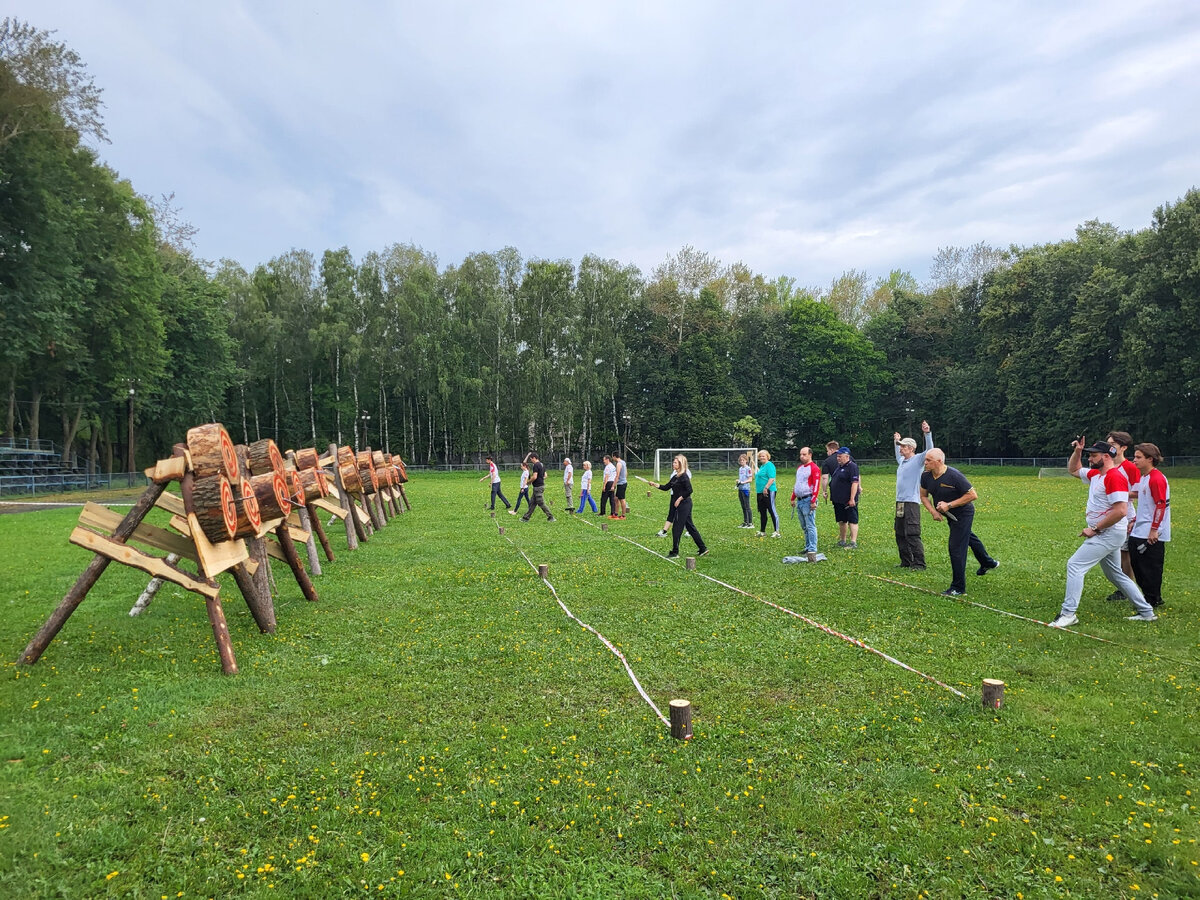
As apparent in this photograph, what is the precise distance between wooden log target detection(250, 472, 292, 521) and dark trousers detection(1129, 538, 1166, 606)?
1008 centimetres

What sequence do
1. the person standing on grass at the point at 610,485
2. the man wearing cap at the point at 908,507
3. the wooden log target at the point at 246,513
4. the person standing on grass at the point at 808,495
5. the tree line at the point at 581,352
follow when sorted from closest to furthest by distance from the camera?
1. the wooden log target at the point at 246,513
2. the man wearing cap at the point at 908,507
3. the person standing on grass at the point at 808,495
4. the person standing on grass at the point at 610,485
5. the tree line at the point at 581,352

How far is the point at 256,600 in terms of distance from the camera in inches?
295

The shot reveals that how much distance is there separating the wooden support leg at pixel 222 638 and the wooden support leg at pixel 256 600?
76cm

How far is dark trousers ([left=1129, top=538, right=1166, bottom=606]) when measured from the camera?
8219 mm

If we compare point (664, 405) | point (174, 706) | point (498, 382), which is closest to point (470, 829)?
point (174, 706)

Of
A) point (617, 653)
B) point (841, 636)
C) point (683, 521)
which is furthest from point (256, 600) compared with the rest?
point (683, 521)

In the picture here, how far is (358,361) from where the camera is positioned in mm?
46594

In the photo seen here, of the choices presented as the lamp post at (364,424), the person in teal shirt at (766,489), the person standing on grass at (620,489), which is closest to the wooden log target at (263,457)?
the person in teal shirt at (766,489)

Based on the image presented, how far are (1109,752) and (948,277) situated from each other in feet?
211

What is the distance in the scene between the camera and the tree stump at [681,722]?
4.68 meters

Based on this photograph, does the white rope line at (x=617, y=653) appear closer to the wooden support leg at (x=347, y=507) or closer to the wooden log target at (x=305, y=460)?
the wooden log target at (x=305, y=460)

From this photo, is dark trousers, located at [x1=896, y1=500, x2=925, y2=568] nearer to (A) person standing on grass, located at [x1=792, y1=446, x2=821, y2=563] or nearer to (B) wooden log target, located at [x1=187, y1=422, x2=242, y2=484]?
(A) person standing on grass, located at [x1=792, y1=446, x2=821, y2=563]

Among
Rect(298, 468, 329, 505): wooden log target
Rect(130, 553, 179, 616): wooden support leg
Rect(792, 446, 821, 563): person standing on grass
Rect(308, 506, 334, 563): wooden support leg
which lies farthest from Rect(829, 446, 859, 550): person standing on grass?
Rect(130, 553, 179, 616): wooden support leg

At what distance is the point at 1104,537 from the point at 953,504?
6.54 feet
